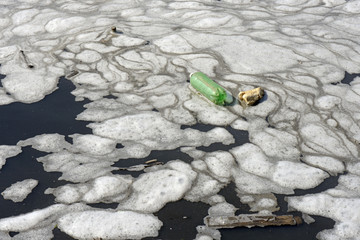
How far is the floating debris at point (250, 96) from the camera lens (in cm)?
408

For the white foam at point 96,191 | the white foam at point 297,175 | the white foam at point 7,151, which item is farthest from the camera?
the white foam at point 7,151

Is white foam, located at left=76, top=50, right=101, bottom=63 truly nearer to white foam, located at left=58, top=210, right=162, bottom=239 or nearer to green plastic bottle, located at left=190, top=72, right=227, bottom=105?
green plastic bottle, located at left=190, top=72, right=227, bottom=105

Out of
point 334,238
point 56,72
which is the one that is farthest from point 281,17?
point 334,238

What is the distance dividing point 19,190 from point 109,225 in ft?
2.69

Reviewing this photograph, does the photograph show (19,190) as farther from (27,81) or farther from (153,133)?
(27,81)

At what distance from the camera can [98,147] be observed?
3.62 m

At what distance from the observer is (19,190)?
321 centimetres

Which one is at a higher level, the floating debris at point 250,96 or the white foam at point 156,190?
the floating debris at point 250,96

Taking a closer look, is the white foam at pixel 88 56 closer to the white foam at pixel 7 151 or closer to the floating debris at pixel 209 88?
the floating debris at pixel 209 88

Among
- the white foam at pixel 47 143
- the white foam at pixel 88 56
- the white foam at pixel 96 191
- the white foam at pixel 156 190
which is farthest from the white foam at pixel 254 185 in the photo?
the white foam at pixel 88 56

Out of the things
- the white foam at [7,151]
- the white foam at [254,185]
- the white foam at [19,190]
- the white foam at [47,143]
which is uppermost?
the white foam at [47,143]

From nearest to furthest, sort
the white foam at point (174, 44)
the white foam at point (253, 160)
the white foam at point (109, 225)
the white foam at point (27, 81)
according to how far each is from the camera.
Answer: the white foam at point (109, 225), the white foam at point (253, 160), the white foam at point (27, 81), the white foam at point (174, 44)

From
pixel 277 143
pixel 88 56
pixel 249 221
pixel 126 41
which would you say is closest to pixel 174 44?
pixel 126 41

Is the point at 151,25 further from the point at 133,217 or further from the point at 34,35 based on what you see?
the point at 133,217
